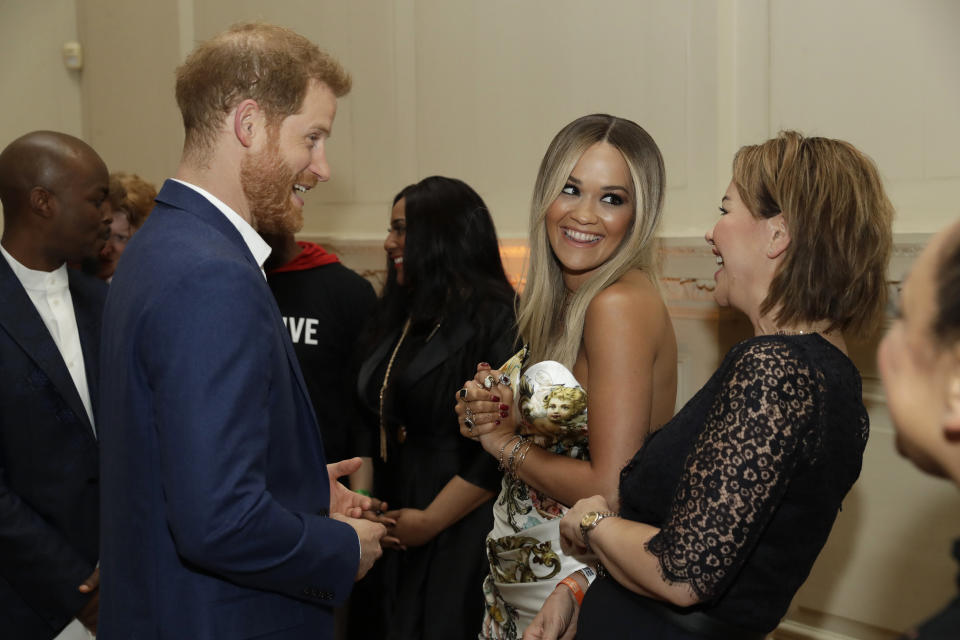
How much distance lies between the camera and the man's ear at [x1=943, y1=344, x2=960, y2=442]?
2.63 feet

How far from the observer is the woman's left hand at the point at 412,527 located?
2.78m

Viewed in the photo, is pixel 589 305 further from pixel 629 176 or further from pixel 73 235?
pixel 73 235

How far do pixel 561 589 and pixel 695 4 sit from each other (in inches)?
93.6

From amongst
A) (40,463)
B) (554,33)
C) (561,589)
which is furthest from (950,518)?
(40,463)

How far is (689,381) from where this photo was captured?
3357 mm

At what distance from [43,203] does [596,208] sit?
1.63 meters

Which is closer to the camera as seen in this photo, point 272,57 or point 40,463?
point 272,57

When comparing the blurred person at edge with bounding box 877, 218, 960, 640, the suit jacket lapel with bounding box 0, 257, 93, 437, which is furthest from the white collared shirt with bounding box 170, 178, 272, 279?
the blurred person at edge with bounding box 877, 218, 960, 640

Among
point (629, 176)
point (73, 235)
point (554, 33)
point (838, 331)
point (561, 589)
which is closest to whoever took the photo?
point (838, 331)

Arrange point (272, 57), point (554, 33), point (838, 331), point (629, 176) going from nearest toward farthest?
point (838, 331) → point (272, 57) → point (629, 176) → point (554, 33)

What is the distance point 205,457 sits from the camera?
1.41 meters

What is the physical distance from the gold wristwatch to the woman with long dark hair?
1097mm

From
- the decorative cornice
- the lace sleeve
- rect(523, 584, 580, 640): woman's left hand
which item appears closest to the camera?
the lace sleeve

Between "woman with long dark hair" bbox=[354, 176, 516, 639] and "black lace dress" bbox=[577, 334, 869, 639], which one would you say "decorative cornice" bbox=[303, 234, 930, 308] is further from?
"black lace dress" bbox=[577, 334, 869, 639]
